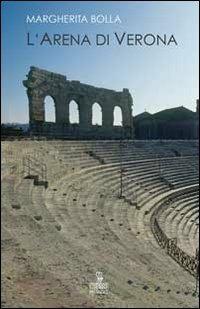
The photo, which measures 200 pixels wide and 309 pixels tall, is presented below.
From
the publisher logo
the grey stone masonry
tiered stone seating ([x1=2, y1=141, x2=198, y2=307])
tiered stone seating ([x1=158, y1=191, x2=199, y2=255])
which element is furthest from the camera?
the grey stone masonry

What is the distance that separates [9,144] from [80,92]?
51.4ft

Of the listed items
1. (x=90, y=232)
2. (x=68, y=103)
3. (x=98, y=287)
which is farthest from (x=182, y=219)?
(x=68, y=103)

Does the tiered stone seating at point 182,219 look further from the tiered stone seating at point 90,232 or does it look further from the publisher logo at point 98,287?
the publisher logo at point 98,287

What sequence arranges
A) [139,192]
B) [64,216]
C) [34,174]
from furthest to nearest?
[139,192]
[34,174]
[64,216]

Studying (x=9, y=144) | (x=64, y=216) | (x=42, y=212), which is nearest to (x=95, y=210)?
(x=64, y=216)

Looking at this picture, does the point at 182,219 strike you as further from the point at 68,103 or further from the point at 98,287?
the point at 68,103

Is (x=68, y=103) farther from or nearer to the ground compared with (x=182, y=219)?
farther from the ground

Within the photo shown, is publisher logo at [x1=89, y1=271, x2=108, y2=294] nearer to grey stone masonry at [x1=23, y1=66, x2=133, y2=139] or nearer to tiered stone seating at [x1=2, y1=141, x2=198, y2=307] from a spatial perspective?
tiered stone seating at [x1=2, y1=141, x2=198, y2=307]

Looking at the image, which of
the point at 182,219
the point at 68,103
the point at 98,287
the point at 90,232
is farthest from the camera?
the point at 68,103

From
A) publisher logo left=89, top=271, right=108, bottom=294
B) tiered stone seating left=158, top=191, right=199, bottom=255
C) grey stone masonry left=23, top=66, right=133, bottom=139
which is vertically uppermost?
grey stone masonry left=23, top=66, right=133, bottom=139

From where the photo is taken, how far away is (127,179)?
21734mm

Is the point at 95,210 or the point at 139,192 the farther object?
the point at 139,192

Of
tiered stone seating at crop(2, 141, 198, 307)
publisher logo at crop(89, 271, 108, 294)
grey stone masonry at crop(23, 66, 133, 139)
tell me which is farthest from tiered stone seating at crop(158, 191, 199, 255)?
grey stone masonry at crop(23, 66, 133, 139)

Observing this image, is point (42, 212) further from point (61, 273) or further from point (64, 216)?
point (61, 273)
